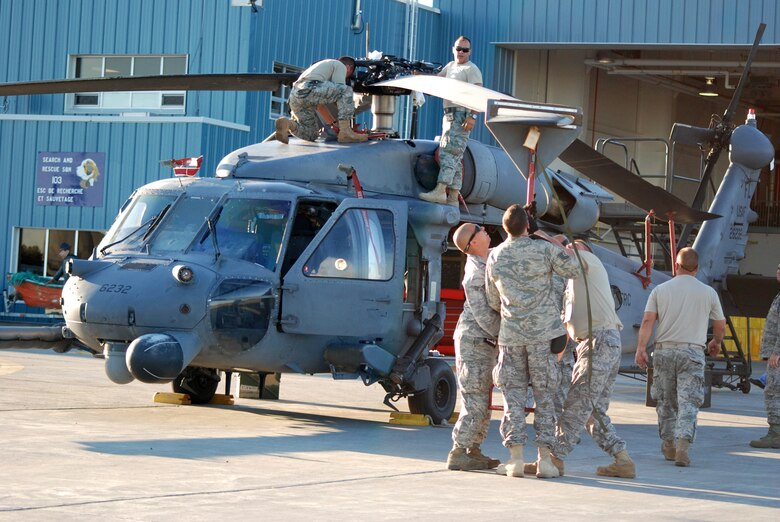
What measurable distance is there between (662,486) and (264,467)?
2875 millimetres

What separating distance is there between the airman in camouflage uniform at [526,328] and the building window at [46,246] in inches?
795

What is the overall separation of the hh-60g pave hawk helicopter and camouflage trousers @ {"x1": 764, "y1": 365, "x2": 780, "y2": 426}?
106 inches

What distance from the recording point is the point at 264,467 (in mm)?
9188

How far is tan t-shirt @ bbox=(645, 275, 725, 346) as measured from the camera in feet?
35.6

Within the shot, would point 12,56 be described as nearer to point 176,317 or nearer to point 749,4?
point 749,4

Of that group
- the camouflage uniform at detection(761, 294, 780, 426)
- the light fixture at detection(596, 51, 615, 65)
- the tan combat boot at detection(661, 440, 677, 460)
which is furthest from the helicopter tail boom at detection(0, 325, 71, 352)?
the light fixture at detection(596, 51, 615, 65)

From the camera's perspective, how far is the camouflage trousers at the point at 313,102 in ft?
42.3

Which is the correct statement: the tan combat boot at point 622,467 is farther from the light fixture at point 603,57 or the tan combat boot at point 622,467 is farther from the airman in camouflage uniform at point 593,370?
the light fixture at point 603,57

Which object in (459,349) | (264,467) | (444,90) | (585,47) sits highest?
(585,47)

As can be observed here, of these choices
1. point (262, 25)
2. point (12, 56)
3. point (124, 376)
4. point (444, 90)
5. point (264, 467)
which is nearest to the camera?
point (264, 467)

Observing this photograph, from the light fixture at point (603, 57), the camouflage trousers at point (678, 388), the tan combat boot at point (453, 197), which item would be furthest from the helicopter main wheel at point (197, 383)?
the light fixture at point (603, 57)

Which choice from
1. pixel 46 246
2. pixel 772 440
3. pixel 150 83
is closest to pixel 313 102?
pixel 150 83

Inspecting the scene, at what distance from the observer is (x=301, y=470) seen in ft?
30.0

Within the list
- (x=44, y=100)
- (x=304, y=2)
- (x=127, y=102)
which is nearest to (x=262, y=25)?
(x=304, y=2)
